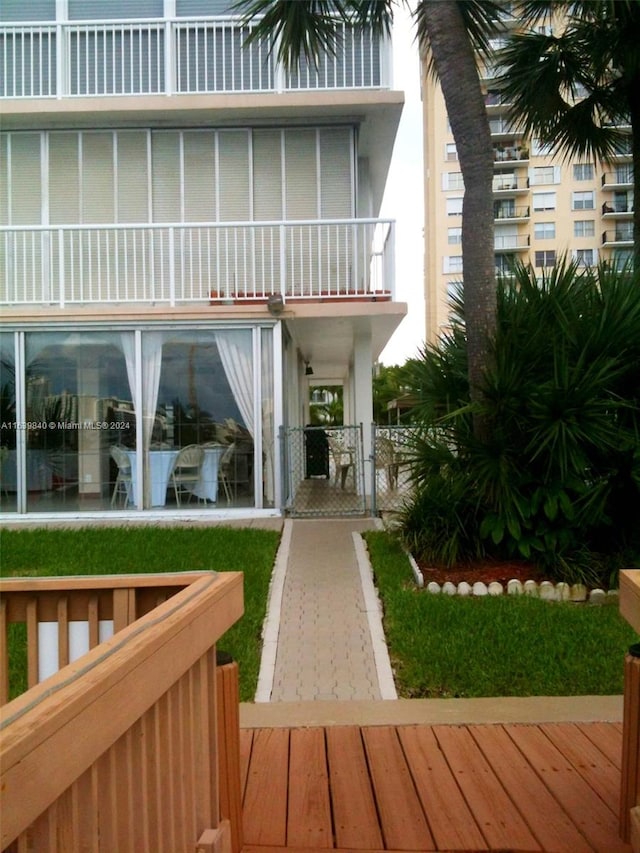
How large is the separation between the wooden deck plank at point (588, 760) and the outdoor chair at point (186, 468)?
7.77m

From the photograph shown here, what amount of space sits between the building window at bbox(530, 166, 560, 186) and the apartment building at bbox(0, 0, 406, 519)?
50660 millimetres

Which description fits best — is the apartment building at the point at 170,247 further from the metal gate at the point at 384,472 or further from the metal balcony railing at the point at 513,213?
the metal balcony railing at the point at 513,213

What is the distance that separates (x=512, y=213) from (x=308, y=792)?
61.8m

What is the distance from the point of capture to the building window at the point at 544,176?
57.9 m

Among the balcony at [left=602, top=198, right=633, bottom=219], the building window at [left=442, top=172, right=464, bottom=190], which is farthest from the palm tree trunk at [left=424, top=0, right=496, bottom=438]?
the balcony at [left=602, top=198, right=633, bottom=219]

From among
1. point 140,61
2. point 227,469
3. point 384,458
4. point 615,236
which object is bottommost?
point 227,469

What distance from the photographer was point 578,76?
9.33 meters

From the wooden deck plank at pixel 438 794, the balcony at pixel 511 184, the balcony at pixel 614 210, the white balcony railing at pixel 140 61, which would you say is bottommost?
the wooden deck plank at pixel 438 794

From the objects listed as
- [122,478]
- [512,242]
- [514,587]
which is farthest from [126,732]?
[512,242]

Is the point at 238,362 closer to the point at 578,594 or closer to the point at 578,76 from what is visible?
the point at 578,76

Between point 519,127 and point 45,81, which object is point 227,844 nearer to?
point 519,127

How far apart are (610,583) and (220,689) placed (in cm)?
501

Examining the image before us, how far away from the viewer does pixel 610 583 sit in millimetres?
6551

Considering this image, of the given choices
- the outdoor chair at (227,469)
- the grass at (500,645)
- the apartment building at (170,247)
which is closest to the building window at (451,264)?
the apartment building at (170,247)
